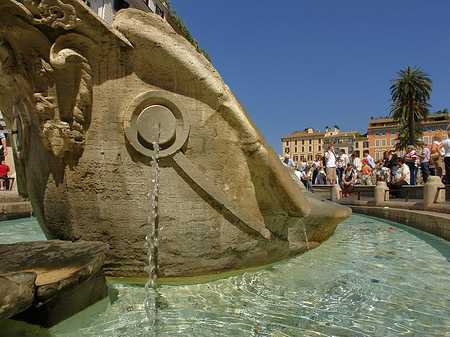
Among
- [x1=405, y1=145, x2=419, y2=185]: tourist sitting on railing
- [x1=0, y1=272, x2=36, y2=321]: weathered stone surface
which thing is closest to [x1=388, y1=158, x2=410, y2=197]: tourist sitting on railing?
[x1=405, y1=145, x2=419, y2=185]: tourist sitting on railing

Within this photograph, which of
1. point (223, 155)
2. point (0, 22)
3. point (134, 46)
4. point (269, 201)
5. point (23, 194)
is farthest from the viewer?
point (23, 194)

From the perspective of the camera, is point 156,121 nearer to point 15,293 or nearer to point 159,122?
point 159,122

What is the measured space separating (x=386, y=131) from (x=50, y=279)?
82.5 metres

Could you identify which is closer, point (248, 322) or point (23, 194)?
point (248, 322)

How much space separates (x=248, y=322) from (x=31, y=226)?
5643 millimetres

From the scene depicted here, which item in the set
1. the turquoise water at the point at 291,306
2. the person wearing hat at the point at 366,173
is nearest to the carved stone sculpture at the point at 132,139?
the turquoise water at the point at 291,306

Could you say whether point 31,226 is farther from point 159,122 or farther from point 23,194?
point 159,122

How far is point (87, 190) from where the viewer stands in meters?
2.92

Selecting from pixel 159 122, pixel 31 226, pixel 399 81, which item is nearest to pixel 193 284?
pixel 159 122

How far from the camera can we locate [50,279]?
1924 mm

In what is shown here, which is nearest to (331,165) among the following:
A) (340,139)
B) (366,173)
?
(366,173)

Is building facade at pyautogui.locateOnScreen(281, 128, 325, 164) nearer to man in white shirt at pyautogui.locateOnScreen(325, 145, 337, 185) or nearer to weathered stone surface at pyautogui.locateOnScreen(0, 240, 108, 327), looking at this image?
man in white shirt at pyautogui.locateOnScreen(325, 145, 337, 185)

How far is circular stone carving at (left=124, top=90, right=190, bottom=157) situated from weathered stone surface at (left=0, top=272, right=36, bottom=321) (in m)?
1.41

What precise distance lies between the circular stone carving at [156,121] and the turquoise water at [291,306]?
1.23 meters
